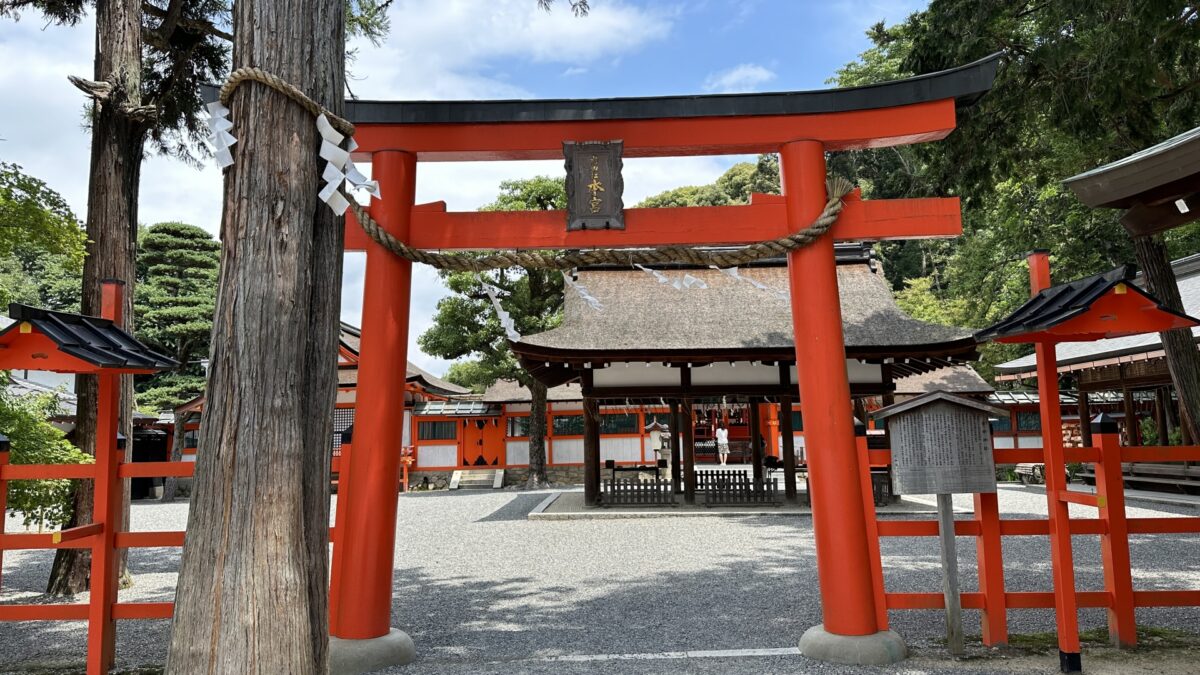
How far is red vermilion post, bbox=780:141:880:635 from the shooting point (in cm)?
407

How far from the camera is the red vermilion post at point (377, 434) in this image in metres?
4.04

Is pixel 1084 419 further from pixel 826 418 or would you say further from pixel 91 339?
pixel 91 339

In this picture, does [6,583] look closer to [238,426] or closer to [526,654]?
[526,654]

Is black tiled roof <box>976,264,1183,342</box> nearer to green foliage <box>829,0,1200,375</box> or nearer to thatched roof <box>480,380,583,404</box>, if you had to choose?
green foliage <box>829,0,1200,375</box>

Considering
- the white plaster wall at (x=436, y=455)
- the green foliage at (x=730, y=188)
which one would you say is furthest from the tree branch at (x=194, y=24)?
the green foliage at (x=730, y=188)

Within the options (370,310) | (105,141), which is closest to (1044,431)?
(370,310)

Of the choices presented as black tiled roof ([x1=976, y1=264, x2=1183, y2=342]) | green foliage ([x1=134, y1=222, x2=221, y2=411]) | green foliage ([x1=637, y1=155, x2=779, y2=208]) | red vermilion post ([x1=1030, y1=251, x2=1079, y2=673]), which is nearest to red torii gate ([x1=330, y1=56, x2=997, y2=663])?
black tiled roof ([x1=976, y1=264, x2=1183, y2=342])

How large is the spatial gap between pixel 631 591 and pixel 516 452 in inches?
548

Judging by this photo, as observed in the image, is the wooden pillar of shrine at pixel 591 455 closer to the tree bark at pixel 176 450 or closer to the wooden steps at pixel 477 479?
the wooden steps at pixel 477 479

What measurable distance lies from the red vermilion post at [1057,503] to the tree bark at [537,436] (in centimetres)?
1417

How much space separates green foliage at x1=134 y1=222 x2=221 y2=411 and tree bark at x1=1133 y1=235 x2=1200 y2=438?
2096cm

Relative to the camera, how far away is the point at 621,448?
65.2 ft

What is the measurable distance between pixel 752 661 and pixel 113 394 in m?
3.86

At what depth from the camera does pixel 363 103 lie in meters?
4.41
